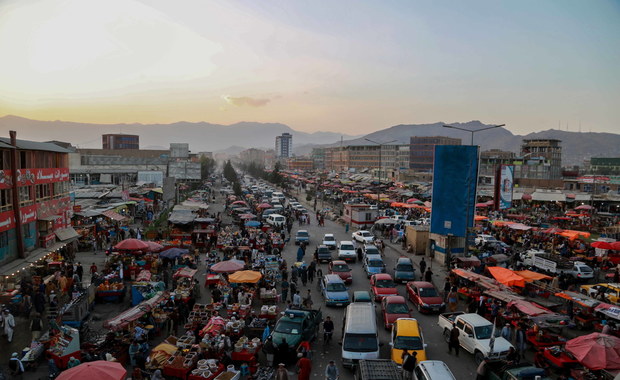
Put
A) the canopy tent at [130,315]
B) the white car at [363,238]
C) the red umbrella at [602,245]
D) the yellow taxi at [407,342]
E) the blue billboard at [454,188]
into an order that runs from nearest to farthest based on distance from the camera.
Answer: the yellow taxi at [407,342], the canopy tent at [130,315], the red umbrella at [602,245], the blue billboard at [454,188], the white car at [363,238]

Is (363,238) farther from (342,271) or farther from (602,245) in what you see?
(602,245)

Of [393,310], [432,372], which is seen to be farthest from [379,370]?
[393,310]

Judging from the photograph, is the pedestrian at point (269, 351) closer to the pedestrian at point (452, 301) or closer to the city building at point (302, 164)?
the pedestrian at point (452, 301)

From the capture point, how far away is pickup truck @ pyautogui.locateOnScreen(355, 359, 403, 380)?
866 centimetres

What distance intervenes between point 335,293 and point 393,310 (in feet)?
10.1

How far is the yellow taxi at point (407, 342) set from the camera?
36.3 ft

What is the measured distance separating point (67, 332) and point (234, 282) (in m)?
6.62

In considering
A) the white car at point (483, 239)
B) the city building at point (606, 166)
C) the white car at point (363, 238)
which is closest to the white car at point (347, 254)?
the white car at point (363, 238)

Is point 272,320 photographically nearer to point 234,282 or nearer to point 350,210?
point 234,282

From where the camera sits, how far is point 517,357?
1146 cm

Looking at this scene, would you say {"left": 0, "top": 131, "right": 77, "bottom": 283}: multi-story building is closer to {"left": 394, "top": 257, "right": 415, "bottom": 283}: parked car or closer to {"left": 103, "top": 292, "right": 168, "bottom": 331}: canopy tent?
{"left": 103, "top": 292, "right": 168, "bottom": 331}: canopy tent

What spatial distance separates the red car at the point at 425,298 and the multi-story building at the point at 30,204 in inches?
624

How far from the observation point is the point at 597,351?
32.3ft

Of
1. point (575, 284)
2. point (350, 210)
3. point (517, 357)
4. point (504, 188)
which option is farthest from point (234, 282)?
point (504, 188)
